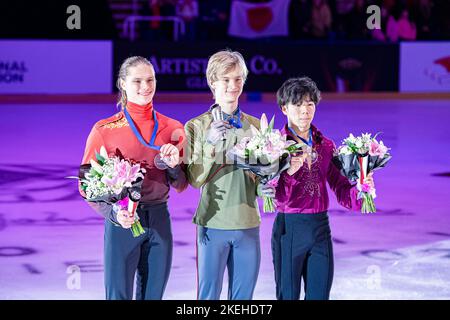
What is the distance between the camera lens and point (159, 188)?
463cm

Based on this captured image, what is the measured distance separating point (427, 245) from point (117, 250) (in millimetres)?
3235

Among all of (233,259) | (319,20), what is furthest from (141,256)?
(319,20)

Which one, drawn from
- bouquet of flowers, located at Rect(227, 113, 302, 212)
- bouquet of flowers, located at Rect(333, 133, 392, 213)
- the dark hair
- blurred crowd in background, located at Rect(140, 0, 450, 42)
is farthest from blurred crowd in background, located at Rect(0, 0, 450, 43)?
bouquet of flowers, located at Rect(227, 113, 302, 212)

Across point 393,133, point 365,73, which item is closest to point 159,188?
point 393,133

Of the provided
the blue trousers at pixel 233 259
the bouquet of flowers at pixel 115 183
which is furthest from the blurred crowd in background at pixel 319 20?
the bouquet of flowers at pixel 115 183

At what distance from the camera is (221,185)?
4.64 meters

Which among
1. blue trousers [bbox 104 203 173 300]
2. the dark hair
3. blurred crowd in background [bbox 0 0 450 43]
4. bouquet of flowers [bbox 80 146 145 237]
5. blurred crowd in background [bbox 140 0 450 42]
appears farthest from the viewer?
blurred crowd in background [bbox 140 0 450 42]

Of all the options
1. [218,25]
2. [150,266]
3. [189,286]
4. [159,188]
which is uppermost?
[218,25]

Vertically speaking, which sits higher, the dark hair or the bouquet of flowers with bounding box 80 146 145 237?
the dark hair

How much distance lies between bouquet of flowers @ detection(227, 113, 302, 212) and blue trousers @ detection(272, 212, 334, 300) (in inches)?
13.0

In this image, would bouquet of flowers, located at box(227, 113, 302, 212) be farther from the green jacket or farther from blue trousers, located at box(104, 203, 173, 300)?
blue trousers, located at box(104, 203, 173, 300)

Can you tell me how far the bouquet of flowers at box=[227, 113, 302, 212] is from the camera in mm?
4359

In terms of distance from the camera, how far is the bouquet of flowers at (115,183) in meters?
4.34
